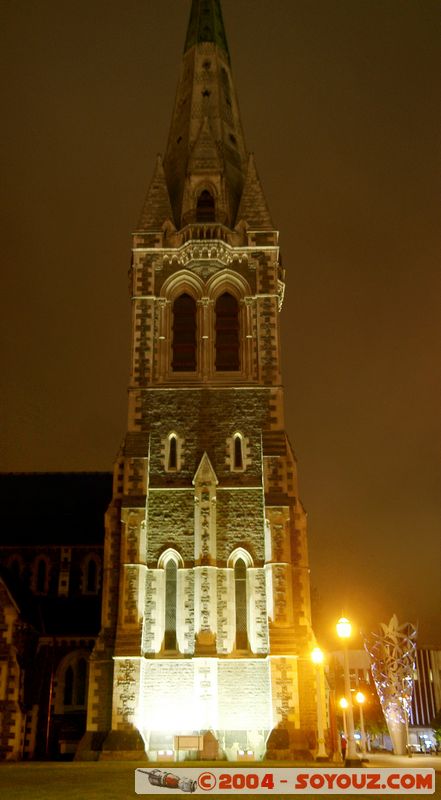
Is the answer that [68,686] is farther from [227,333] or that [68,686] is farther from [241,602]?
[227,333]

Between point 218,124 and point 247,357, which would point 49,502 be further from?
point 218,124

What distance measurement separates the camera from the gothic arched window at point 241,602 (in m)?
32.7

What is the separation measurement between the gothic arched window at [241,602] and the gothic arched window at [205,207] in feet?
57.1

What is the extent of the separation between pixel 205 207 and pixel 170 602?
19.9 m

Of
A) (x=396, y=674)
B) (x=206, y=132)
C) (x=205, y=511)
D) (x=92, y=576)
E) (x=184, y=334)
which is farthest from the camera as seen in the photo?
(x=396, y=674)

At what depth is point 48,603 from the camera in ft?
135

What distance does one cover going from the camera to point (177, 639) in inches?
1280

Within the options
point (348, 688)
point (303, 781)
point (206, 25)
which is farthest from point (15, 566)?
point (206, 25)

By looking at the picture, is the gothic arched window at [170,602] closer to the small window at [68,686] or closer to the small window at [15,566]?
the small window at [68,686]

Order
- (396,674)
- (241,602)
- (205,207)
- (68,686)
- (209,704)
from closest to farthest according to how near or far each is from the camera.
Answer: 1. (209,704)
2. (241,602)
3. (68,686)
4. (205,207)
5. (396,674)

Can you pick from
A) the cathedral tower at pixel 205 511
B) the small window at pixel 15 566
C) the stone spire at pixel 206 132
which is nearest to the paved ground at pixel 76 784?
the cathedral tower at pixel 205 511

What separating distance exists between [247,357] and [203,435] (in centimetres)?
445

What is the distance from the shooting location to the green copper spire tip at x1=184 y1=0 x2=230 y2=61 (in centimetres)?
4981

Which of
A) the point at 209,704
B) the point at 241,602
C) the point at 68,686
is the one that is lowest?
the point at 209,704
